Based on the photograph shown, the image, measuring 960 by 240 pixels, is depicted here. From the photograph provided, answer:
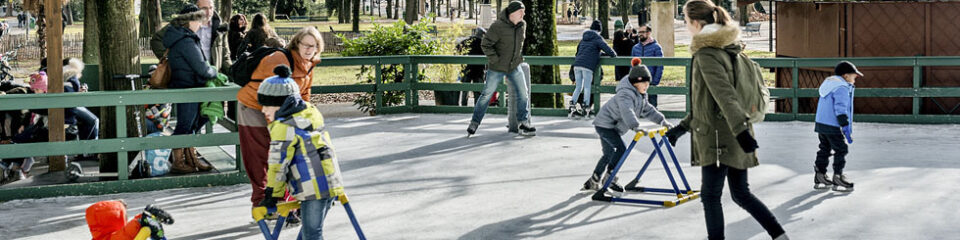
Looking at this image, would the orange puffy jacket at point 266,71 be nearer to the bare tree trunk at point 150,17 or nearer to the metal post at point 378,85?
the metal post at point 378,85

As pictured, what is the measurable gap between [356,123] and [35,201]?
6.21 meters

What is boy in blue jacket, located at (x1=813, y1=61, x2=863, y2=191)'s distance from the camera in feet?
30.7

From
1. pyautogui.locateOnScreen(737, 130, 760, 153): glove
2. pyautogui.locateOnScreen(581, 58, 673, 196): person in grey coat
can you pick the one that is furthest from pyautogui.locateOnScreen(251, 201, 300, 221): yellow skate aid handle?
pyautogui.locateOnScreen(581, 58, 673, 196): person in grey coat

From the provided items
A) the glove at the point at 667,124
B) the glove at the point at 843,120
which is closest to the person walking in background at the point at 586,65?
the glove at the point at 843,120

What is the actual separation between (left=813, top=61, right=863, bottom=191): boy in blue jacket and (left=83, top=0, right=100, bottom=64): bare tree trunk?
6638mm

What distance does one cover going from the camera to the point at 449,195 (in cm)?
965

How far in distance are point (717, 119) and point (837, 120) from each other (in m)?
3.14

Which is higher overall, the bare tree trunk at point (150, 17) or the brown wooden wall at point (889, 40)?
the bare tree trunk at point (150, 17)

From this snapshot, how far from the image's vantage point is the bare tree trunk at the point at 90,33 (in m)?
11.2

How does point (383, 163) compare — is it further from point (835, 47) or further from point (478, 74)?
point (835, 47)

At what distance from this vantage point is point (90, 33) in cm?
1352

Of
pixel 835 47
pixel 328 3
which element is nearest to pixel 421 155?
pixel 835 47

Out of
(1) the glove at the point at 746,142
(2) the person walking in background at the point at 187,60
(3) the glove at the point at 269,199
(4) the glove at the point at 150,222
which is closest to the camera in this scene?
(4) the glove at the point at 150,222

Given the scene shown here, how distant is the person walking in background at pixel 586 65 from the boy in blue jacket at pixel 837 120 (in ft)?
20.6
